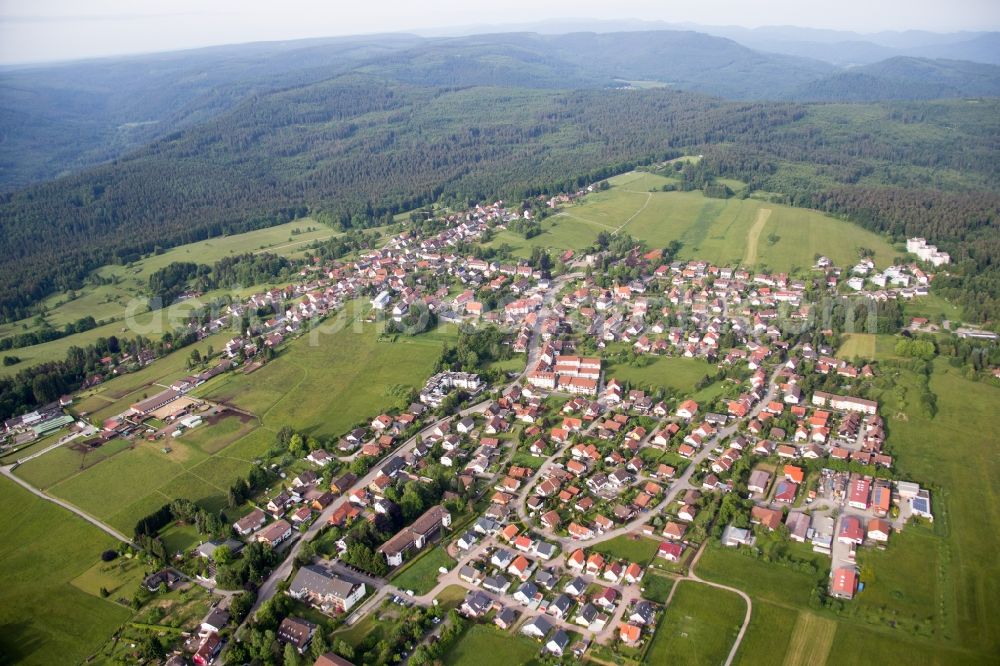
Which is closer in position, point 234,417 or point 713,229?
point 234,417

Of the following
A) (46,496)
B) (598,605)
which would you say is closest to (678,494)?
(598,605)

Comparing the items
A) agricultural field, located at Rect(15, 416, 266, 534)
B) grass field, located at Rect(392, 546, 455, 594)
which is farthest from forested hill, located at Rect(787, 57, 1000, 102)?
grass field, located at Rect(392, 546, 455, 594)

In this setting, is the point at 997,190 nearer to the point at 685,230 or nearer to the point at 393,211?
the point at 685,230

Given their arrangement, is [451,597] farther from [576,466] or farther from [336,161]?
Answer: [336,161]

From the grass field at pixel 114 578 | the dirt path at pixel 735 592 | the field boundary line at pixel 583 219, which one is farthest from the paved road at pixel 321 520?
the field boundary line at pixel 583 219

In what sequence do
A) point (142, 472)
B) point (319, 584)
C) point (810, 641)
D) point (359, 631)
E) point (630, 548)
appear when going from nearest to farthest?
point (810, 641) < point (359, 631) < point (319, 584) < point (630, 548) < point (142, 472)

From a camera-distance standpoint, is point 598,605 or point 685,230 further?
point 685,230

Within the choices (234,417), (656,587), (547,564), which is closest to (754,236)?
(656,587)

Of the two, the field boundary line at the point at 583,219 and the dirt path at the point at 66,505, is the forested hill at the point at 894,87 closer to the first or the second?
the field boundary line at the point at 583,219
